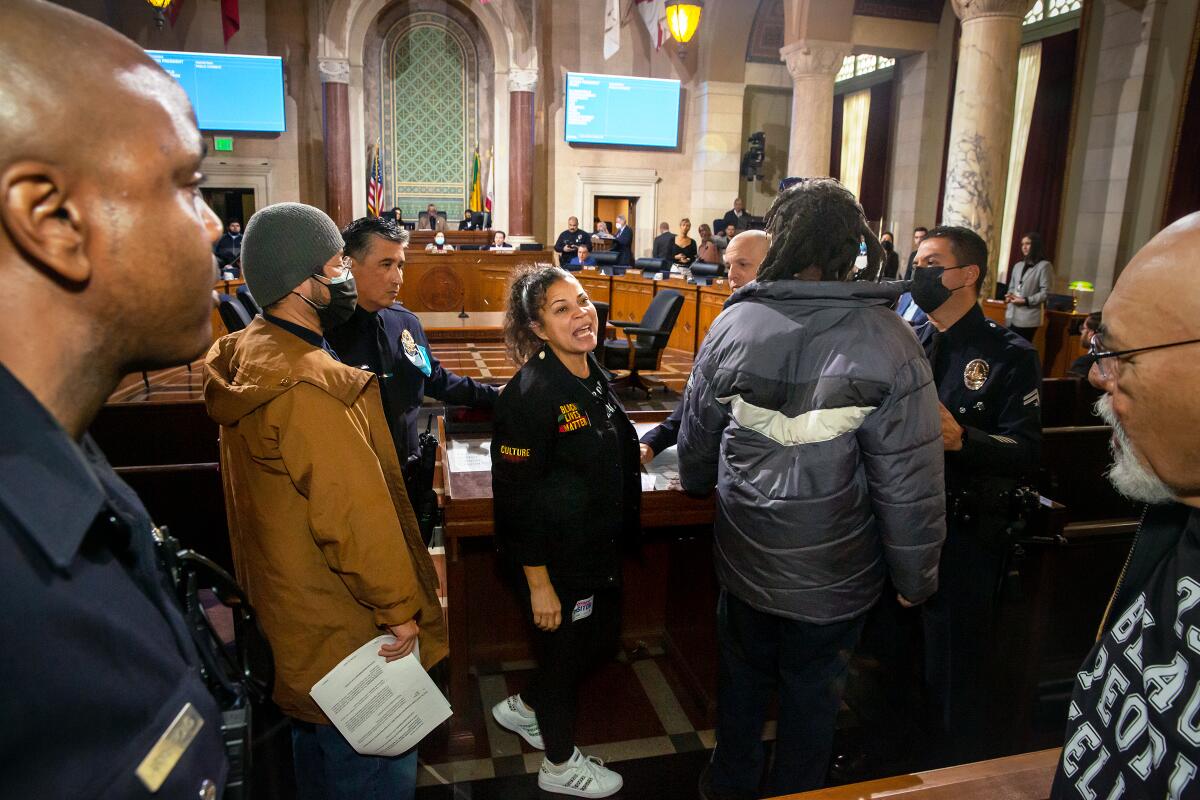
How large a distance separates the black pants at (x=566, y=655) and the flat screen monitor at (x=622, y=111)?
40.2ft

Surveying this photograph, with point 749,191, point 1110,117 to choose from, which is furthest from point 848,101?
point 1110,117

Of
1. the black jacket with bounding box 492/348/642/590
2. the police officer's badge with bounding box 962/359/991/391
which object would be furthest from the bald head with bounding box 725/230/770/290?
the black jacket with bounding box 492/348/642/590

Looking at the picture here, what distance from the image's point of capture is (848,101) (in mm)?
14461

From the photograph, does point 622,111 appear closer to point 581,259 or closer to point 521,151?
point 521,151

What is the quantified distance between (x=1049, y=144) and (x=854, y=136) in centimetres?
482

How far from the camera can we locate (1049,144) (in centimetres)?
997

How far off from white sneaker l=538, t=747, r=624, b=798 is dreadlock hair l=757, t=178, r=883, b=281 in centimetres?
142

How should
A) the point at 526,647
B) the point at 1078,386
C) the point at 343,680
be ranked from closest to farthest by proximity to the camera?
1. the point at 343,680
2. the point at 526,647
3. the point at 1078,386

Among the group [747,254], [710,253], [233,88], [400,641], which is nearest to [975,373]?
[747,254]

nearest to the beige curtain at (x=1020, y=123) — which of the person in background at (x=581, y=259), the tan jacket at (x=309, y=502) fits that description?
the person in background at (x=581, y=259)

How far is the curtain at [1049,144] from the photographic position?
381 inches

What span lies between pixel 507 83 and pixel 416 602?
13321mm

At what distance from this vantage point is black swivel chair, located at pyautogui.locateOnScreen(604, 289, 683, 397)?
6.22 m

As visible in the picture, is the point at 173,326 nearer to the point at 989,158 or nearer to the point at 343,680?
the point at 343,680
